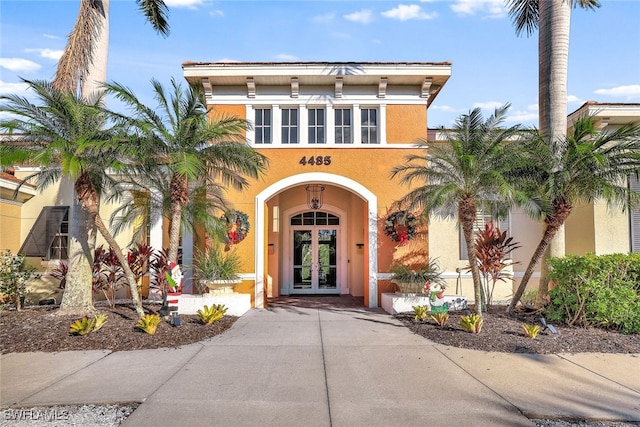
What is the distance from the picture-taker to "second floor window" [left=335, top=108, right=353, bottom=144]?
42.7 feet

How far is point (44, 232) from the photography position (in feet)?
45.3

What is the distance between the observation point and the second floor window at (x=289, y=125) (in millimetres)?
12992

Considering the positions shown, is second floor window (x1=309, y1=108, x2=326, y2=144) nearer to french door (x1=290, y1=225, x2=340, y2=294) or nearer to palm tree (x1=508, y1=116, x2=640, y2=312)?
french door (x1=290, y1=225, x2=340, y2=294)

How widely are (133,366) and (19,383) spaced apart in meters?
1.42

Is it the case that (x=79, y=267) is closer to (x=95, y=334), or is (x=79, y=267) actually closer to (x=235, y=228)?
(x=95, y=334)

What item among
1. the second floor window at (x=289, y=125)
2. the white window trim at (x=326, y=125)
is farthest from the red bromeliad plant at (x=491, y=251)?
the second floor window at (x=289, y=125)

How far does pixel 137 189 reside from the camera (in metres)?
12.4

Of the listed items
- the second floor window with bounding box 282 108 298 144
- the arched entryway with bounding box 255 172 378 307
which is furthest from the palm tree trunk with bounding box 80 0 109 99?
the arched entryway with bounding box 255 172 378 307

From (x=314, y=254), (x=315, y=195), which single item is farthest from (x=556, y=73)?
(x=314, y=254)

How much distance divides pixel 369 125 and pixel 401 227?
10.5 ft

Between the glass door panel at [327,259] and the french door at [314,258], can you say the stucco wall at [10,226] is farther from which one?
the glass door panel at [327,259]

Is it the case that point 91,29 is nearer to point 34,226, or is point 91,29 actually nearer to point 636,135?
point 34,226

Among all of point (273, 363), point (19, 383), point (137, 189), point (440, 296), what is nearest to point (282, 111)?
point (137, 189)

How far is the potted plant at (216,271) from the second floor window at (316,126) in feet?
13.6
